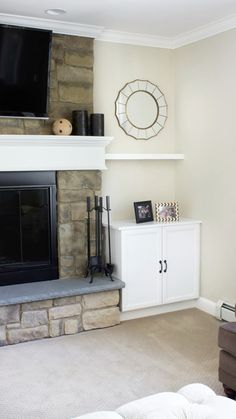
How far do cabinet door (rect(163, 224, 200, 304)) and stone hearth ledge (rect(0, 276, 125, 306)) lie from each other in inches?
20.7

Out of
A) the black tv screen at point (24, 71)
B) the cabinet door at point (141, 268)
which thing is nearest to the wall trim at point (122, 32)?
the black tv screen at point (24, 71)

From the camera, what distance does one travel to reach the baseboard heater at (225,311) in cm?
382

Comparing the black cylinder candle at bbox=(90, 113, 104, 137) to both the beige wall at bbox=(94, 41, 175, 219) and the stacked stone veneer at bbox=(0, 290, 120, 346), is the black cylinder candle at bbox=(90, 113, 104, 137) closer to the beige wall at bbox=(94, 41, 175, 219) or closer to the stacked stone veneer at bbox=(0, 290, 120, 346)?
the beige wall at bbox=(94, 41, 175, 219)

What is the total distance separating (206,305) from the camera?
167 inches

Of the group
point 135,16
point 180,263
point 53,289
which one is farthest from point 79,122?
point 180,263

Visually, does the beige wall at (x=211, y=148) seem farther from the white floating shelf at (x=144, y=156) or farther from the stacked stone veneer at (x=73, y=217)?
the stacked stone veneer at (x=73, y=217)

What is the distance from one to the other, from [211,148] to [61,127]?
4.46 feet

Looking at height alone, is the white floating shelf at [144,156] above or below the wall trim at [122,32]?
below

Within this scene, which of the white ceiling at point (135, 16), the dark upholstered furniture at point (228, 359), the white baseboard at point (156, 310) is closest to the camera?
the dark upholstered furniture at point (228, 359)

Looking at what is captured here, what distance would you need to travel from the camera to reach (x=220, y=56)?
12.9ft

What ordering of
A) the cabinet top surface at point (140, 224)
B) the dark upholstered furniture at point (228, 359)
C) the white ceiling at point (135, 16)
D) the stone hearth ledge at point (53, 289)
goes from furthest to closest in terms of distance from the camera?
the cabinet top surface at point (140, 224), the stone hearth ledge at point (53, 289), the white ceiling at point (135, 16), the dark upholstered furniture at point (228, 359)

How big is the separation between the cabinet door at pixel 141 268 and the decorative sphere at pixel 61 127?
39.7 inches

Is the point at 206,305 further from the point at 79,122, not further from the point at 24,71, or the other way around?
the point at 24,71

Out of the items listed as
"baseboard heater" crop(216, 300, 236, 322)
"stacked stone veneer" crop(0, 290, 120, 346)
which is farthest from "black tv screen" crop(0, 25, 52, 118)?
"baseboard heater" crop(216, 300, 236, 322)
